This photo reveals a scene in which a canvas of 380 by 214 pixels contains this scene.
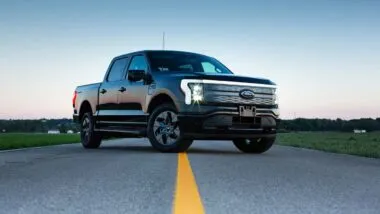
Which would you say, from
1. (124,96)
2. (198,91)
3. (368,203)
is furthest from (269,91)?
(368,203)

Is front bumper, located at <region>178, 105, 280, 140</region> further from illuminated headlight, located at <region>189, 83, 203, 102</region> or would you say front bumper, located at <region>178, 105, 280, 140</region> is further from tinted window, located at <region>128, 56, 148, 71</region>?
tinted window, located at <region>128, 56, 148, 71</region>

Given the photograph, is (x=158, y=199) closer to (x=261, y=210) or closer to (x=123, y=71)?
(x=261, y=210)

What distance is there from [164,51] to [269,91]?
2472 mm

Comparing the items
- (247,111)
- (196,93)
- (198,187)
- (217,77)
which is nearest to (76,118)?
(196,93)

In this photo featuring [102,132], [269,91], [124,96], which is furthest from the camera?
[102,132]

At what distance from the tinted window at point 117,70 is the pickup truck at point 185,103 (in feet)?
0.13

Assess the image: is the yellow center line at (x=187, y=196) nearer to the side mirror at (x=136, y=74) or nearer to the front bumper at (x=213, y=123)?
the front bumper at (x=213, y=123)

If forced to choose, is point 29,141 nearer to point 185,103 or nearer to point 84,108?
point 84,108

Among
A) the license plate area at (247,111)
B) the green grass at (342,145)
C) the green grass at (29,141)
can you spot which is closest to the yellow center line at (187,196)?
the license plate area at (247,111)

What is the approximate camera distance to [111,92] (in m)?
12.4

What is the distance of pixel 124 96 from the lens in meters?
11.9

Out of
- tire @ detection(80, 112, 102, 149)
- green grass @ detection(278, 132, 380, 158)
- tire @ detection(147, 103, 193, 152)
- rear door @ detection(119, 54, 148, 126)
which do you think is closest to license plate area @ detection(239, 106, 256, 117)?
tire @ detection(147, 103, 193, 152)

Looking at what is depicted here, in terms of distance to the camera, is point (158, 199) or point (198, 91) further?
point (198, 91)

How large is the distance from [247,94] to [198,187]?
523 centimetres
